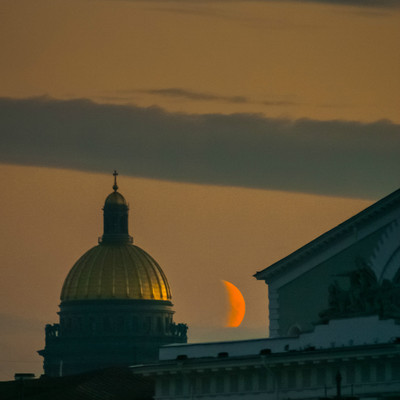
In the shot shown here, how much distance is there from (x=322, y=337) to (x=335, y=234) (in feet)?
32.7

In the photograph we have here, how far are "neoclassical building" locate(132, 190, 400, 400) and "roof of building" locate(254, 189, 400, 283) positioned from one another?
36 millimetres

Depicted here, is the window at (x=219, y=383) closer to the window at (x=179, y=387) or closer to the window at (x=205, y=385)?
the window at (x=205, y=385)

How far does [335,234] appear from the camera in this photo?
89.2 meters

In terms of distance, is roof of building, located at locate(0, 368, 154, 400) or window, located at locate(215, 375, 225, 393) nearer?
window, located at locate(215, 375, 225, 393)

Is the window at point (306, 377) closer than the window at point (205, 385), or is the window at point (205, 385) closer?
the window at point (306, 377)

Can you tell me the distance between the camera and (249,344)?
8275 cm

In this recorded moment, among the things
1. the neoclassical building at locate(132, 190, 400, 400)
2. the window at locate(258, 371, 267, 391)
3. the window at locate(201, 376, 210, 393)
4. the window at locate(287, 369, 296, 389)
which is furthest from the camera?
the window at locate(201, 376, 210, 393)

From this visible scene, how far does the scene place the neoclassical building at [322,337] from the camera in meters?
75.6

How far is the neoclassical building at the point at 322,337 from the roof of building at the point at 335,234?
36mm

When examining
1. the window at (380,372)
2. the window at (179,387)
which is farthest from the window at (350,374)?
the window at (179,387)

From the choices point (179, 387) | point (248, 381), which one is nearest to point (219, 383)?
point (248, 381)

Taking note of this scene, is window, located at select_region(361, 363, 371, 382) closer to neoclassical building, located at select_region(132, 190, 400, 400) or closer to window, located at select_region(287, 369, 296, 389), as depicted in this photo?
neoclassical building, located at select_region(132, 190, 400, 400)

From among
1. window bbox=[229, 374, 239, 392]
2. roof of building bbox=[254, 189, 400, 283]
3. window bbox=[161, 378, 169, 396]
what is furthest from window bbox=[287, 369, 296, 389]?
roof of building bbox=[254, 189, 400, 283]

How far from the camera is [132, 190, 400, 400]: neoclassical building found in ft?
248
